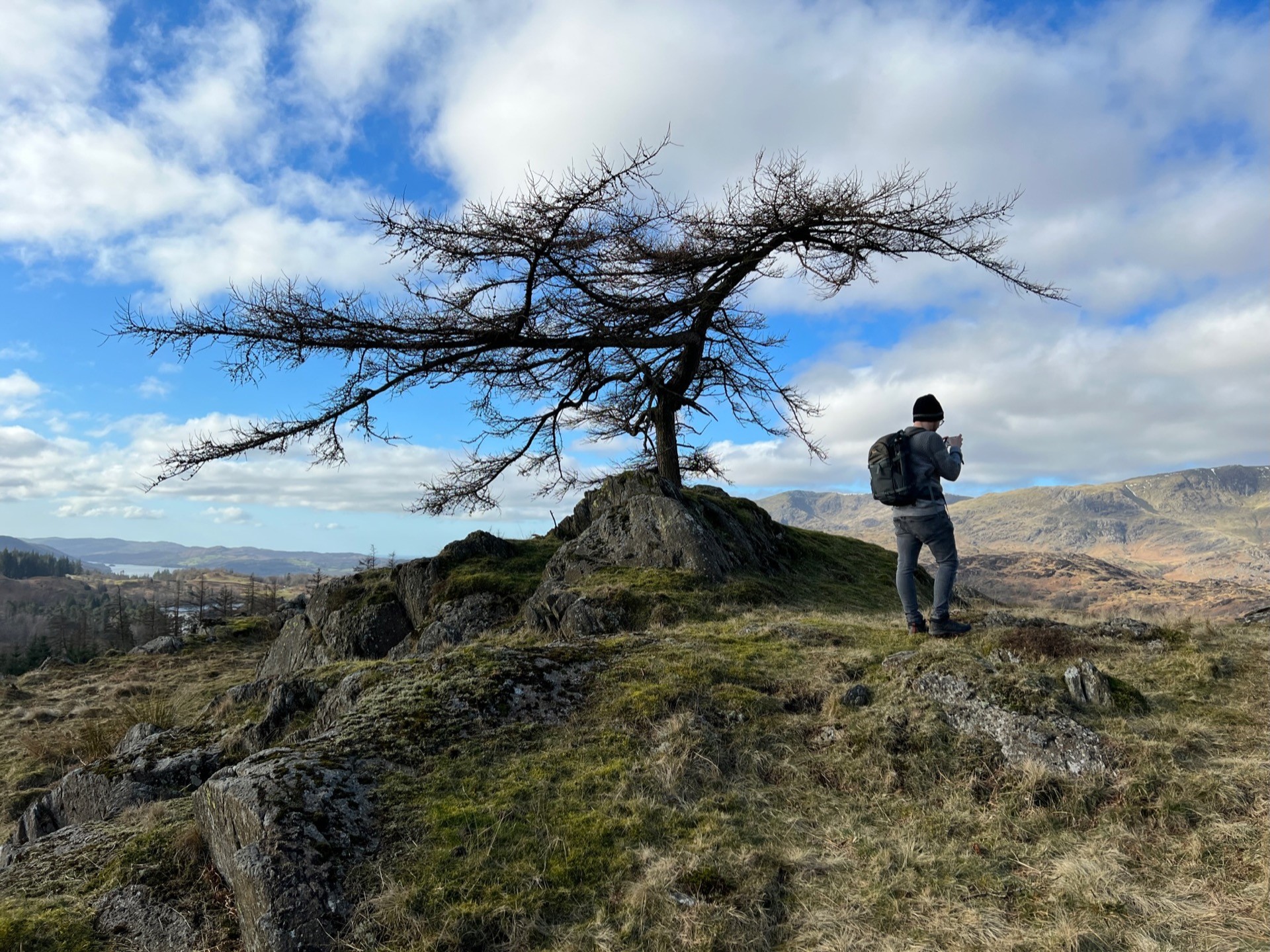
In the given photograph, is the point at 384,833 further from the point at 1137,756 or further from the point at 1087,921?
the point at 1137,756

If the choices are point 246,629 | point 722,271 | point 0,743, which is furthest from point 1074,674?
point 246,629

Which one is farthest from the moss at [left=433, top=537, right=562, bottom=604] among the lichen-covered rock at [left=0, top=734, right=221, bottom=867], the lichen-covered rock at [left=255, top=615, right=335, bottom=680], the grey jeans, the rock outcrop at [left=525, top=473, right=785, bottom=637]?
the grey jeans

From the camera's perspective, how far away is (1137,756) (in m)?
5.98

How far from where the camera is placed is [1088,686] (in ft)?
23.8

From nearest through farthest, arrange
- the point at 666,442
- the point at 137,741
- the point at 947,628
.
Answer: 1. the point at 137,741
2. the point at 947,628
3. the point at 666,442

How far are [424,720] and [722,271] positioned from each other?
12655 mm

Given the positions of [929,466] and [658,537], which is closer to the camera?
[929,466]

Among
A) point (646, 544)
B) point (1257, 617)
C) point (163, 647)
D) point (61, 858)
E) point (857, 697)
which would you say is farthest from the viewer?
point (163, 647)

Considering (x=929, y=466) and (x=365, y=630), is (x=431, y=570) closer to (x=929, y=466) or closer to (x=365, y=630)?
(x=365, y=630)

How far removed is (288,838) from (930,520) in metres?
8.00

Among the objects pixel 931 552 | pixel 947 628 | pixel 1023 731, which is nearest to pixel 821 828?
pixel 1023 731

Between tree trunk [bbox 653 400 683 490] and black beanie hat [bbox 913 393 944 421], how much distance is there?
33.7 ft

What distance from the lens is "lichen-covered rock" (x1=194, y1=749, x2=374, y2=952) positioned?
14.6ft

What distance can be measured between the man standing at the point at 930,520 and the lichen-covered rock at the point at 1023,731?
2.32 meters
